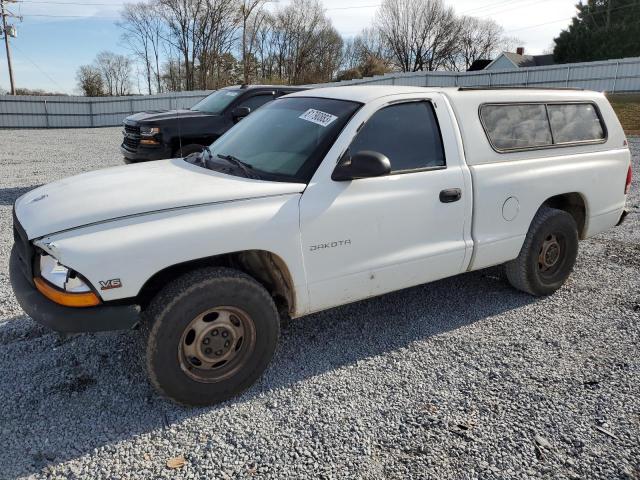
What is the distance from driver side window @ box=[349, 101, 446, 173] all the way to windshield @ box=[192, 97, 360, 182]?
19cm

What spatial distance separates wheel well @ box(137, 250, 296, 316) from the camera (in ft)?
9.29

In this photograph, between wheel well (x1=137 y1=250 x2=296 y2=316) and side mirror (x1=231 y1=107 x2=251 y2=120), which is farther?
side mirror (x1=231 y1=107 x2=251 y2=120)

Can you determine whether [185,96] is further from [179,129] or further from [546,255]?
[546,255]

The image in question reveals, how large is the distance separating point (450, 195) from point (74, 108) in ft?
89.7

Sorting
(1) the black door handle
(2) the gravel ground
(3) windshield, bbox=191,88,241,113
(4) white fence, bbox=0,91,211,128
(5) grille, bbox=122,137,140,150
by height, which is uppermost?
(4) white fence, bbox=0,91,211,128

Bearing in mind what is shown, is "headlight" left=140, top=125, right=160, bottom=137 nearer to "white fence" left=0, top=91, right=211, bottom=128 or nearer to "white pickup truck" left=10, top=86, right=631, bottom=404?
"white pickup truck" left=10, top=86, right=631, bottom=404

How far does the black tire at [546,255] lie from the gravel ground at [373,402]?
195mm

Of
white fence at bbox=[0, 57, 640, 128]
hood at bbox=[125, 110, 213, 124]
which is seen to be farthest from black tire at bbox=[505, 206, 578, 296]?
white fence at bbox=[0, 57, 640, 128]

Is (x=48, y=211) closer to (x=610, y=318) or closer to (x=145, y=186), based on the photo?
(x=145, y=186)

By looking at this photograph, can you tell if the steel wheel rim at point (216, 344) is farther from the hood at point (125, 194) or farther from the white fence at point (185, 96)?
the white fence at point (185, 96)

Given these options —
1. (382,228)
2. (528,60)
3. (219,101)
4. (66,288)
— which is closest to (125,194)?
(66,288)

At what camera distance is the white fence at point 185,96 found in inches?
989

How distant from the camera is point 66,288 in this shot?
2510 millimetres

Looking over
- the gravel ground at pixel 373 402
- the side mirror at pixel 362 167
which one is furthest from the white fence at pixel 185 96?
the side mirror at pixel 362 167
